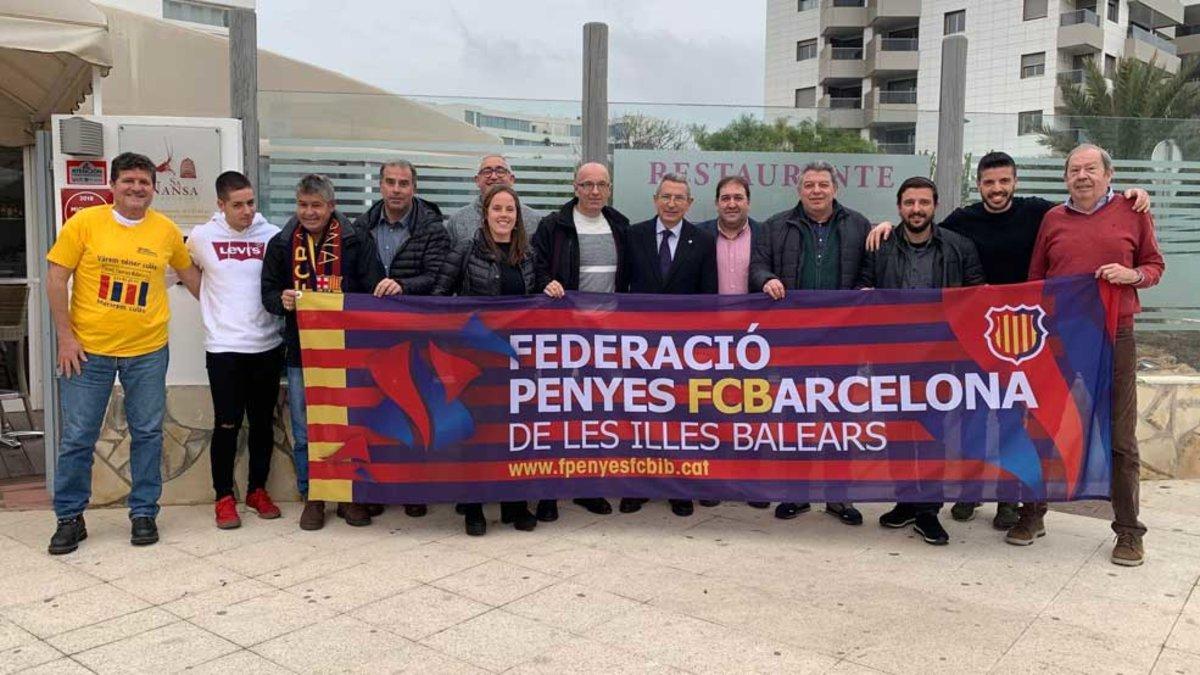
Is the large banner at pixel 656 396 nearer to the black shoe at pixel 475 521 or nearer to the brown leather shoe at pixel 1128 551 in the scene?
the black shoe at pixel 475 521

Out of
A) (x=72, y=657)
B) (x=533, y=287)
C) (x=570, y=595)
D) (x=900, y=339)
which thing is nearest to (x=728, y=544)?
(x=570, y=595)

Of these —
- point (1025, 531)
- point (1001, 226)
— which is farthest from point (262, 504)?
point (1001, 226)

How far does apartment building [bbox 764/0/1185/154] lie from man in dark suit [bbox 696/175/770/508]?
37.1m

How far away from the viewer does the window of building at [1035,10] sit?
142 ft

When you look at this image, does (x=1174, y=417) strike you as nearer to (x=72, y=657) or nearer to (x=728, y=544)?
(x=728, y=544)

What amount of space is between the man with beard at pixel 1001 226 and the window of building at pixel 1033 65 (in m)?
44.8

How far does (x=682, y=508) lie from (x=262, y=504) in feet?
7.29

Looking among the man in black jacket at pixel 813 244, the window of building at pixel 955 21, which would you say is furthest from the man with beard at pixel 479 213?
the window of building at pixel 955 21

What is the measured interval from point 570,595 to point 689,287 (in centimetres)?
179

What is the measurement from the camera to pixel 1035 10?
143 ft

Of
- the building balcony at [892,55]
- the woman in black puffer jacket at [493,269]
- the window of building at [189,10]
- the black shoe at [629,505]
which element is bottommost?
the black shoe at [629,505]

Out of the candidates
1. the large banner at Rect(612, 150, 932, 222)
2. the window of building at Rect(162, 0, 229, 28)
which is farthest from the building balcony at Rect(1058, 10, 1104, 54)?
the large banner at Rect(612, 150, 932, 222)

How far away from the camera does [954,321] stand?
14.3 feet

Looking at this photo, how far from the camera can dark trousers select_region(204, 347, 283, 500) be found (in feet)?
14.8
